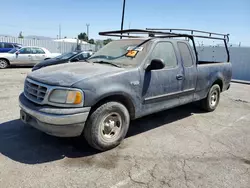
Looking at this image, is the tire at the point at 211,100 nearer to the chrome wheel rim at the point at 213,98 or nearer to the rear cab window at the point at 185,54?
the chrome wheel rim at the point at 213,98

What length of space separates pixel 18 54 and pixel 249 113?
1356 cm

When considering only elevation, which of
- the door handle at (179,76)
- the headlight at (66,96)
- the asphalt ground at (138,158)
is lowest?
the asphalt ground at (138,158)

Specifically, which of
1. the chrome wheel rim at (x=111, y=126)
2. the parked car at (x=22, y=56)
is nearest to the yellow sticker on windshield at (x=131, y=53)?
the chrome wheel rim at (x=111, y=126)

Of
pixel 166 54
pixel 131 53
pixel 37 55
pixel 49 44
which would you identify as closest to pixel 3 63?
pixel 37 55

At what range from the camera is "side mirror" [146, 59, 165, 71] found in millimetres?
3855

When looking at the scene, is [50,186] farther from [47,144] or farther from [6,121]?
[6,121]

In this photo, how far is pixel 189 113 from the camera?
6.00 meters

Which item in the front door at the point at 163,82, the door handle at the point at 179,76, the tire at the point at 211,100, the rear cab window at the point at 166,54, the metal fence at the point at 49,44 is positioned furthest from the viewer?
the metal fence at the point at 49,44

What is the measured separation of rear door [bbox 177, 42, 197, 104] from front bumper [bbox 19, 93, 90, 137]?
8.08 ft

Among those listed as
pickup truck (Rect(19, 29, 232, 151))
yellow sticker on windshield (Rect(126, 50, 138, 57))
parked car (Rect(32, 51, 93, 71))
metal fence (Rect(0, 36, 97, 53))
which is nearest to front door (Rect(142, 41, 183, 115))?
pickup truck (Rect(19, 29, 232, 151))

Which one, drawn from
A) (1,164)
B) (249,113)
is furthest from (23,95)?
(249,113)

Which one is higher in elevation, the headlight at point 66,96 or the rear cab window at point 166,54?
the rear cab window at point 166,54

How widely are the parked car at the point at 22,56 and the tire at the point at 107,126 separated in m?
12.8

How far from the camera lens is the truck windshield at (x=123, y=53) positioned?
4035 mm
